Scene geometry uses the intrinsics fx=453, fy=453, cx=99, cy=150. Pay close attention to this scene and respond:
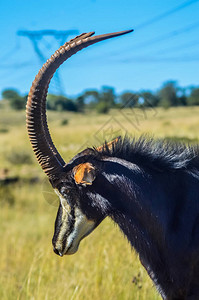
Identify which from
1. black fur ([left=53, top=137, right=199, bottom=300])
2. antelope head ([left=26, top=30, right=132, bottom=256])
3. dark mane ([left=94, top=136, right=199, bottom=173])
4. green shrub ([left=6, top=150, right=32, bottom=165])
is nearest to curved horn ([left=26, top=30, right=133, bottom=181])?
antelope head ([left=26, top=30, right=132, bottom=256])

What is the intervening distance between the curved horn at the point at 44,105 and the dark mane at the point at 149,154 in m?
0.37

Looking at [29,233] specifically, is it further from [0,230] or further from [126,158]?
[126,158]

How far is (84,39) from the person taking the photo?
3041 millimetres

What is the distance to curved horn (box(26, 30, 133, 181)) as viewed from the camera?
3.05m

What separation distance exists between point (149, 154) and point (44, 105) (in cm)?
87

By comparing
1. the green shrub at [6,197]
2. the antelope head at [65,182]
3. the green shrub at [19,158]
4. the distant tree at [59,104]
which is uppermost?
the distant tree at [59,104]

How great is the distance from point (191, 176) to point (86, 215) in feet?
2.75

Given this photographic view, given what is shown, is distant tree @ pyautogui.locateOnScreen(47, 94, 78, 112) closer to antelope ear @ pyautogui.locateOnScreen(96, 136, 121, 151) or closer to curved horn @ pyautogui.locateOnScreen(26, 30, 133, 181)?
antelope ear @ pyautogui.locateOnScreen(96, 136, 121, 151)

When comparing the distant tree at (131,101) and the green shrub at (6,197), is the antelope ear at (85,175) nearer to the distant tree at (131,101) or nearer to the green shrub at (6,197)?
the distant tree at (131,101)

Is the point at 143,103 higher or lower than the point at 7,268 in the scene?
higher

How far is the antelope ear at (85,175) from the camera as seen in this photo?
3.06 meters

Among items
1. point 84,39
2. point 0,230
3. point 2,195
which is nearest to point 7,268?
point 0,230

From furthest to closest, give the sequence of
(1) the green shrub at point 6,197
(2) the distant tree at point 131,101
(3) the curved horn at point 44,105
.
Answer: (1) the green shrub at point 6,197, (2) the distant tree at point 131,101, (3) the curved horn at point 44,105

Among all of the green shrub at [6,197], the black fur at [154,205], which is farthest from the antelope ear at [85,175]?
the green shrub at [6,197]
